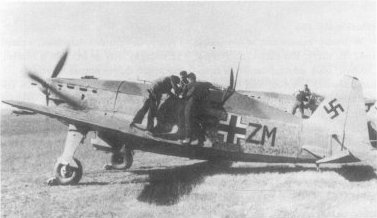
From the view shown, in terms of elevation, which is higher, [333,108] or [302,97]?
[333,108]

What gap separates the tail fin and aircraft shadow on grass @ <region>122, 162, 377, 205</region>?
0.51m

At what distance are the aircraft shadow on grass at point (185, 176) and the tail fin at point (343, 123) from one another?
20.2 inches

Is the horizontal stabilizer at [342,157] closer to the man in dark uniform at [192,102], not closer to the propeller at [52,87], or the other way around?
the man in dark uniform at [192,102]

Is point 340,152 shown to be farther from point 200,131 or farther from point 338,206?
point 200,131

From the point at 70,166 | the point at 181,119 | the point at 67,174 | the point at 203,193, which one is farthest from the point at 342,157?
the point at 67,174

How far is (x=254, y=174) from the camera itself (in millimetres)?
7332

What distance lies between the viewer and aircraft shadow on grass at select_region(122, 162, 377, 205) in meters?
6.43

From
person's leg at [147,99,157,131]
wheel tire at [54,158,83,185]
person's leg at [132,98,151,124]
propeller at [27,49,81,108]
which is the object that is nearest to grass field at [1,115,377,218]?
wheel tire at [54,158,83,185]

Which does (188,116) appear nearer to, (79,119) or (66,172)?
(79,119)

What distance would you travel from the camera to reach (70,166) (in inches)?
290

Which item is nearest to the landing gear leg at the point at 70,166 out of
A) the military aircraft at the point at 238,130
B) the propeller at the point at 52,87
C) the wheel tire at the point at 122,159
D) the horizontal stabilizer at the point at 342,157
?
the military aircraft at the point at 238,130

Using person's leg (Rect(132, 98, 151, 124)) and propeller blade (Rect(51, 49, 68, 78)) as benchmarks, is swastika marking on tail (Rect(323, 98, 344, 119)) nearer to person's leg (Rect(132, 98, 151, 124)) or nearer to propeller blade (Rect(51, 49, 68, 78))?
person's leg (Rect(132, 98, 151, 124))

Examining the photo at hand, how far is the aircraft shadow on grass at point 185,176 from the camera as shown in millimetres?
6434

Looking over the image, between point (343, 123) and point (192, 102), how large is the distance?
271cm
